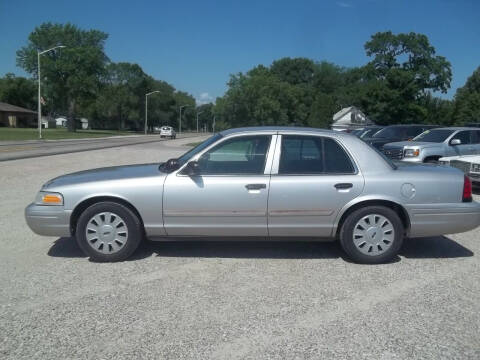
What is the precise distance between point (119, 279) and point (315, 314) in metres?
2.04

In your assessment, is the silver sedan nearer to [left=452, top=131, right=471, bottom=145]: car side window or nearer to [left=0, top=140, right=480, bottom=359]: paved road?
[left=0, top=140, right=480, bottom=359]: paved road

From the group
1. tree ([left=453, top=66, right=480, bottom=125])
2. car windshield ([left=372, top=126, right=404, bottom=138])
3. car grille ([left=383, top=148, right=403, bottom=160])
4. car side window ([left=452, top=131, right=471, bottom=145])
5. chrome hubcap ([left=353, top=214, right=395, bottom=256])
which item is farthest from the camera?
tree ([left=453, top=66, right=480, bottom=125])

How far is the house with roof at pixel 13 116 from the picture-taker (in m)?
73.9

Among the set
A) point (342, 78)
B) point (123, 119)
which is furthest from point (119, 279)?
point (342, 78)

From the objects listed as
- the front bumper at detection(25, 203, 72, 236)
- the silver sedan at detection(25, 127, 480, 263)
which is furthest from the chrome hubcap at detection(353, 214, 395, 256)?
the front bumper at detection(25, 203, 72, 236)

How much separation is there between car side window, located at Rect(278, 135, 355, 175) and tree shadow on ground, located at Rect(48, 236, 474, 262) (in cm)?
87

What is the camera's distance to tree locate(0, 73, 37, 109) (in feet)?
294

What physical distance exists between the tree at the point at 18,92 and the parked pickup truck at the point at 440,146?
91.2 meters

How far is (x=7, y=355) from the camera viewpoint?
3072 millimetres

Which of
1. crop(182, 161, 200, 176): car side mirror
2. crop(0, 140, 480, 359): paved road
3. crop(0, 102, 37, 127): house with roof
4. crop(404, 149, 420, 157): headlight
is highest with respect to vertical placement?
crop(0, 102, 37, 127): house with roof

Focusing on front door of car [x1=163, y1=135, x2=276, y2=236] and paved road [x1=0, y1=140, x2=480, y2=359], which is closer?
paved road [x1=0, y1=140, x2=480, y2=359]

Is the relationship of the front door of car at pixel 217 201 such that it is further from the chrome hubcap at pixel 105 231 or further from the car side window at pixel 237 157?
the chrome hubcap at pixel 105 231

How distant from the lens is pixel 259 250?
5.61m

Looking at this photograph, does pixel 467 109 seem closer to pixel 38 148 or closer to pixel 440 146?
pixel 440 146
